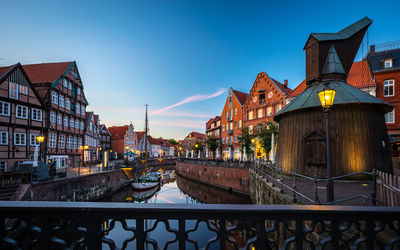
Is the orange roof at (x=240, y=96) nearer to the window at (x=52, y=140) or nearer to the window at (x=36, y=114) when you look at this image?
the window at (x=52, y=140)

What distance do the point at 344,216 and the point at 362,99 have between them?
46.4 ft

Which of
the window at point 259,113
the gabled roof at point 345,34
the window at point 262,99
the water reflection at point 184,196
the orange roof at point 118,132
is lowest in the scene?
the water reflection at point 184,196

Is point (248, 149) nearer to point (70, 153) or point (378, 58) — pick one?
point (378, 58)

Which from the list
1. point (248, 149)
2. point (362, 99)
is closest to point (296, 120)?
point (362, 99)

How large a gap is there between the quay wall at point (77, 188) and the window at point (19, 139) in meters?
7.66

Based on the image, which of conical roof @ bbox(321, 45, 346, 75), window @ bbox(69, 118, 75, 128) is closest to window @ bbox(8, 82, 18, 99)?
window @ bbox(69, 118, 75, 128)

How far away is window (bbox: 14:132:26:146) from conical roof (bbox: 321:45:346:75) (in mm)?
30175

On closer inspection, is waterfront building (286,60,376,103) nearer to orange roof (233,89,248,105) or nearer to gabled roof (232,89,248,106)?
gabled roof (232,89,248,106)

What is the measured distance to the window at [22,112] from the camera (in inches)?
827

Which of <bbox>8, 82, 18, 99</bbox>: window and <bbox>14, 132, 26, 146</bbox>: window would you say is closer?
<bbox>8, 82, 18, 99</bbox>: window

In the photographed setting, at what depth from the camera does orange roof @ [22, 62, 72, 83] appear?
26391mm

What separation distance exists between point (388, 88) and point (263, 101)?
1540cm

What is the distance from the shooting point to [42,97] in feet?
81.6

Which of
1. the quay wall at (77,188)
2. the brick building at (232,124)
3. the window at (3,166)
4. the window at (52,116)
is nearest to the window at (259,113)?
the brick building at (232,124)
